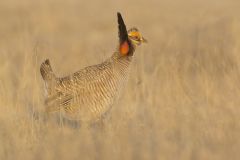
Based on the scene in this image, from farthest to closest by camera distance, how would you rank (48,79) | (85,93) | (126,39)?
(126,39)
(48,79)
(85,93)

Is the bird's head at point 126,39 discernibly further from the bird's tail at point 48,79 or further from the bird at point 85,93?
the bird's tail at point 48,79

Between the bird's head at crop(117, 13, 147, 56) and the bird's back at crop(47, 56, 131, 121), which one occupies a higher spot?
the bird's head at crop(117, 13, 147, 56)

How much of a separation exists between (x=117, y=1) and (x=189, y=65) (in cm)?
760

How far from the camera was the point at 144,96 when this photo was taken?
Result: 287 inches

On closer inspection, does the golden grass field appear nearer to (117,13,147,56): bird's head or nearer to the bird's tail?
the bird's tail

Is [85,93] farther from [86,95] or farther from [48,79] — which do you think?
[48,79]

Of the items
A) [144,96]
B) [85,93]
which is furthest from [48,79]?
[144,96]

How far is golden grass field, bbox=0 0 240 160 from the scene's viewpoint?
5695 mm

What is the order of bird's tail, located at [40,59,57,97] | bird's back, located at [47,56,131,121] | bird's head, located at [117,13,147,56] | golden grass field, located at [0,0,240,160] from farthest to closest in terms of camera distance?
bird's head, located at [117,13,147,56], bird's tail, located at [40,59,57,97], bird's back, located at [47,56,131,121], golden grass field, located at [0,0,240,160]

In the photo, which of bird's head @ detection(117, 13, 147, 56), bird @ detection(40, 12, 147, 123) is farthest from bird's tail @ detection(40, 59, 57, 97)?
bird's head @ detection(117, 13, 147, 56)

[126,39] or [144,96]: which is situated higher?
[126,39]

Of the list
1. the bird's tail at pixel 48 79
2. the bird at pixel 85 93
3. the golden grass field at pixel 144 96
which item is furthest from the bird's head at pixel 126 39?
the bird's tail at pixel 48 79

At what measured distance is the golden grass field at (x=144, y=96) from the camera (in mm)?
5695

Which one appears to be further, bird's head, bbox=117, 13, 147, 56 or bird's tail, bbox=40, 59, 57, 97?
bird's head, bbox=117, 13, 147, 56
